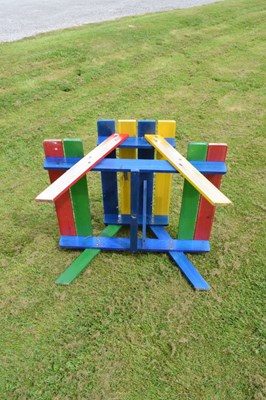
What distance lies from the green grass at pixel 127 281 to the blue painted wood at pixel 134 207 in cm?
16

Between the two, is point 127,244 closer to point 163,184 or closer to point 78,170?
point 163,184

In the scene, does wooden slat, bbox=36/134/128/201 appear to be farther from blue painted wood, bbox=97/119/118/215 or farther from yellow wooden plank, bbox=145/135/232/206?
yellow wooden plank, bbox=145/135/232/206

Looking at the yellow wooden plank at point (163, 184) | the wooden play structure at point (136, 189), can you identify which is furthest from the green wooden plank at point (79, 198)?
the yellow wooden plank at point (163, 184)

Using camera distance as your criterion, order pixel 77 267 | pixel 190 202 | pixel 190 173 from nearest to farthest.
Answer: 1. pixel 190 173
2. pixel 190 202
3. pixel 77 267

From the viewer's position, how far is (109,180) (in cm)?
290

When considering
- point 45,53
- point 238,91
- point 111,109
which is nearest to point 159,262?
point 111,109

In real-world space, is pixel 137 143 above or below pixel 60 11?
below

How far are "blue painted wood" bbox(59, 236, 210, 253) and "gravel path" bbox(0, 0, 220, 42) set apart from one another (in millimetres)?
6254

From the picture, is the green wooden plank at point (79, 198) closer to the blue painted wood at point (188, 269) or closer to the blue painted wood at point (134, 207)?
the blue painted wood at point (134, 207)

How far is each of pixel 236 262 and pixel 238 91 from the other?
3.84m

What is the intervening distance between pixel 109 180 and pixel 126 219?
47 cm

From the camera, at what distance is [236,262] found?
2.89m

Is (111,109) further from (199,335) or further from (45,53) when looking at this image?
(199,335)

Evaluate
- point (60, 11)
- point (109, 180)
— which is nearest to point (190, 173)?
point (109, 180)
